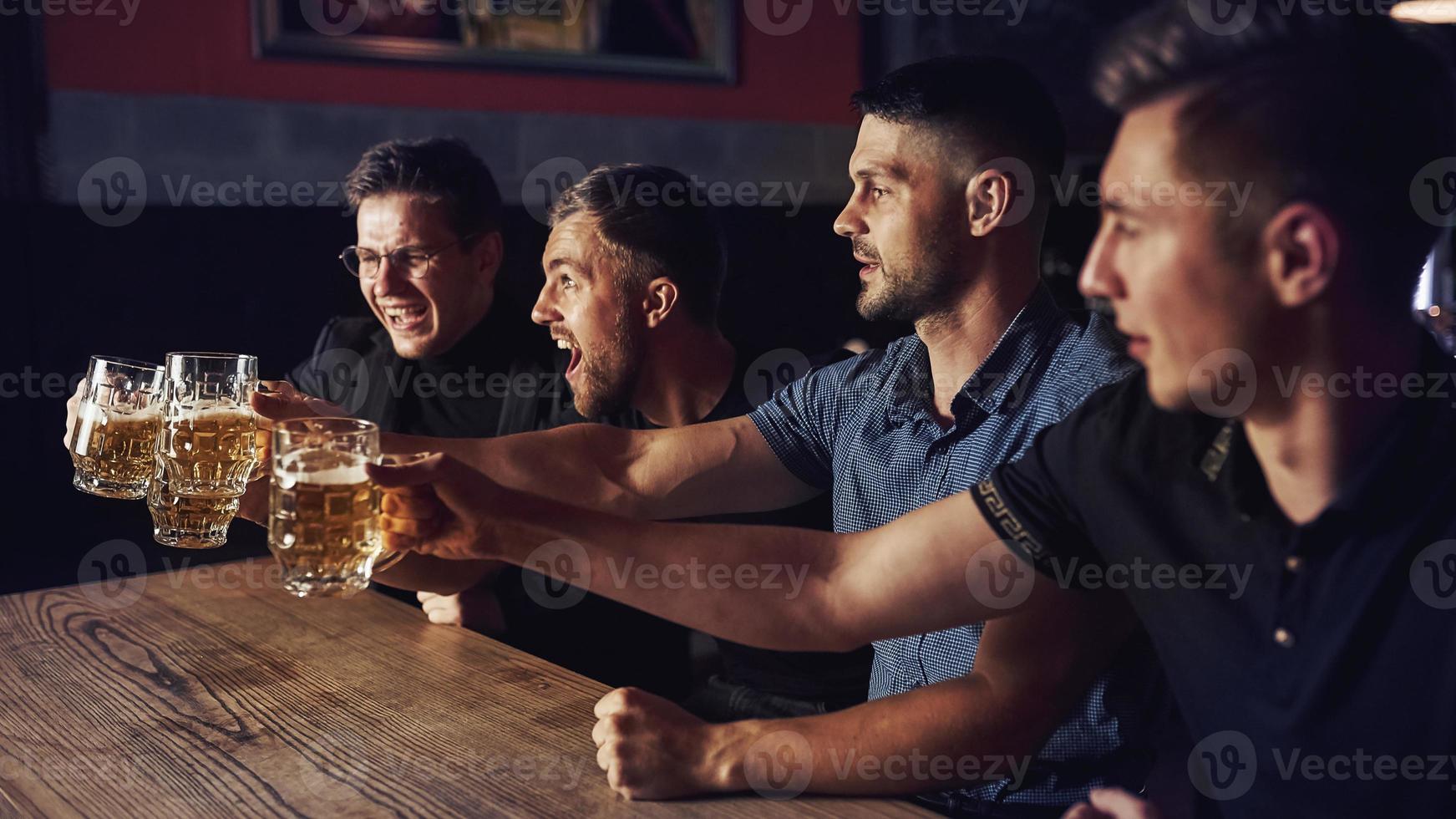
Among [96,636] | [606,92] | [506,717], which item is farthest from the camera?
[606,92]

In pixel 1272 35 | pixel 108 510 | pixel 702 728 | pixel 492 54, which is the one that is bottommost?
pixel 108 510

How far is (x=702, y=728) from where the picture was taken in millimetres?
1221

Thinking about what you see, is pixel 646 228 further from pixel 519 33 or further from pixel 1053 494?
pixel 519 33

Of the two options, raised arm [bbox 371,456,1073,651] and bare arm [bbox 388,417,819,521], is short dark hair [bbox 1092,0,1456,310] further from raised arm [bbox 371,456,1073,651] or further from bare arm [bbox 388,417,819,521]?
bare arm [bbox 388,417,819,521]

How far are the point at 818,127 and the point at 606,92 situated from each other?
83cm

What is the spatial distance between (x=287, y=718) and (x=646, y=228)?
1249mm

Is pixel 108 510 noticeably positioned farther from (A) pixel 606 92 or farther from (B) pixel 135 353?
(A) pixel 606 92

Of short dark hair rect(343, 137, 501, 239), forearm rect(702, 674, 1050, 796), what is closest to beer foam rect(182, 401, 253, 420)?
forearm rect(702, 674, 1050, 796)

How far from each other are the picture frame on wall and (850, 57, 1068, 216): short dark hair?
2314 mm

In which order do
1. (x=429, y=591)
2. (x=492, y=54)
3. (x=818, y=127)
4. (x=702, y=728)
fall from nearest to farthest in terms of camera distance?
(x=702, y=728), (x=429, y=591), (x=492, y=54), (x=818, y=127)

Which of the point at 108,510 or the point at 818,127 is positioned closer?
the point at 108,510

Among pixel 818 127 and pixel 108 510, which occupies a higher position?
pixel 818 127

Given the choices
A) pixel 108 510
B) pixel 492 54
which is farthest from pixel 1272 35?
pixel 492 54

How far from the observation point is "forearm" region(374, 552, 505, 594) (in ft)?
6.54
